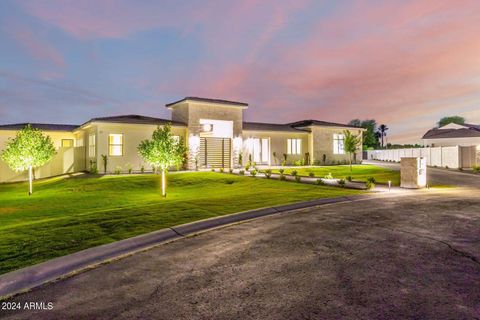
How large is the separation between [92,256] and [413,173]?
1757 cm

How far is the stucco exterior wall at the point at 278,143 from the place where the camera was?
32.1 m

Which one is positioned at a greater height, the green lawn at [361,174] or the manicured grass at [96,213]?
the green lawn at [361,174]

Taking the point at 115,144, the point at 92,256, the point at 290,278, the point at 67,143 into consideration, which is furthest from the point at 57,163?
the point at 290,278

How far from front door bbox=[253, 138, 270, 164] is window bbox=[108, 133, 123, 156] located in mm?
13695

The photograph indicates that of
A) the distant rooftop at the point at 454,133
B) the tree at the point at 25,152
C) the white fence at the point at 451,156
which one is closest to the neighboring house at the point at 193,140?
the tree at the point at 25,152

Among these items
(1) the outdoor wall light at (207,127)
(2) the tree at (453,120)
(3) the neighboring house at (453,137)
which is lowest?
(1) the outdoor wall light at (207,127)

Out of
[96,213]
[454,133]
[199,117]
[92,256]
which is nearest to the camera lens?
[92,256]

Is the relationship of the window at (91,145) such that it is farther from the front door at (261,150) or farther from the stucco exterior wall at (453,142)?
the stucco exterior wall at (453,142)

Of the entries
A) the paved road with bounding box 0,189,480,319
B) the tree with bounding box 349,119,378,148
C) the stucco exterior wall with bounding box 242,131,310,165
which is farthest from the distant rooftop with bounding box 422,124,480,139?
the paved road with bounding box 0,189,480,319

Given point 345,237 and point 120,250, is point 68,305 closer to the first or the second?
point 120,250

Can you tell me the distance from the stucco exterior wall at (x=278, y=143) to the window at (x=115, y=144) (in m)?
11.9

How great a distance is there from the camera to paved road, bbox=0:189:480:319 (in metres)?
3.80

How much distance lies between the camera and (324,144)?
36594 millimetres

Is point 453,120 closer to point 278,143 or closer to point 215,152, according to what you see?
point 278,143
